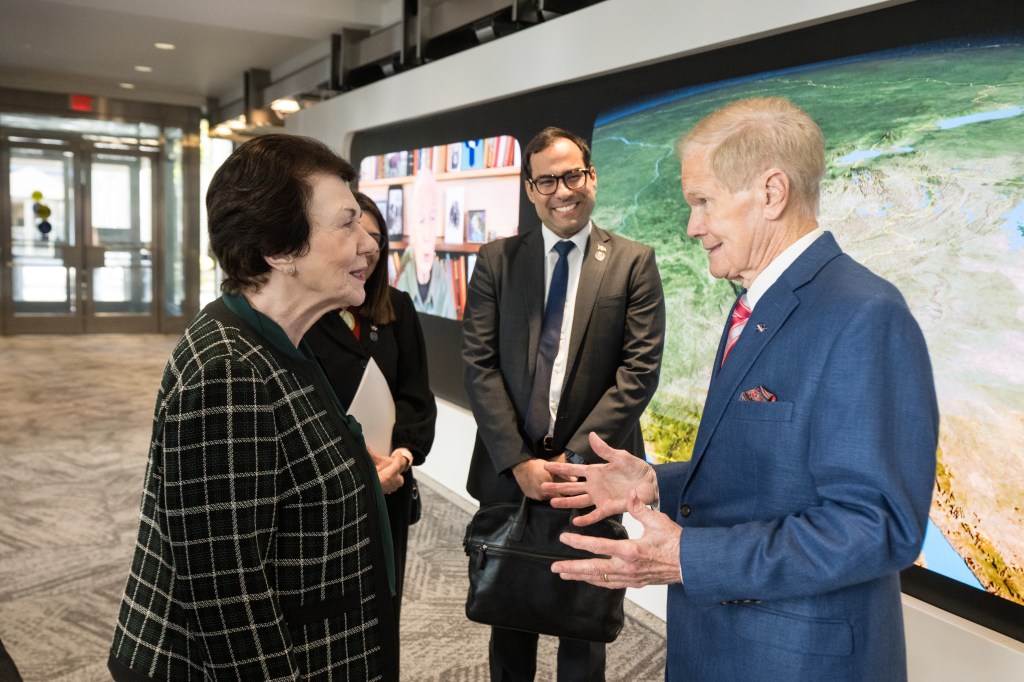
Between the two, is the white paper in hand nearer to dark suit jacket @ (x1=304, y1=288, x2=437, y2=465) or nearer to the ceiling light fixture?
dark suit jacket @ (x1=304, y1=288, x2=437, y2=465)

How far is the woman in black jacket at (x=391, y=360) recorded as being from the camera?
2.48m

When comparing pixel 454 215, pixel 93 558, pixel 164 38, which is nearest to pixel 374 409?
pixel 93 558

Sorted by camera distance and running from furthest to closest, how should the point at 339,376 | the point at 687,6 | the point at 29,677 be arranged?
the point at 687,6, the point at 29,677, the point at 339,376

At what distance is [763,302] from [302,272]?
0.84 meters

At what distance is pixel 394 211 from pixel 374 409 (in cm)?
497

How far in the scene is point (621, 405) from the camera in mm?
2795

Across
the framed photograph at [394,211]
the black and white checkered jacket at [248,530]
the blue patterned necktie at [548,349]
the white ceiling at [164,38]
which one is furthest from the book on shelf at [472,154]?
the black and white checkered jacket at [248,530]

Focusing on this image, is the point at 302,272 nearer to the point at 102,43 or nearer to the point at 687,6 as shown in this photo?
the point at 687,6

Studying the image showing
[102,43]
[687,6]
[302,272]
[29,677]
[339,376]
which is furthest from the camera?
[102,43]

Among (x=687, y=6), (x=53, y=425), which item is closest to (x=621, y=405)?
(x=687, y=6)

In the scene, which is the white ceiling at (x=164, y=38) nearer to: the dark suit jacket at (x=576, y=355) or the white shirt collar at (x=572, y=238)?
the white shirt collar at (x=572, y=238)

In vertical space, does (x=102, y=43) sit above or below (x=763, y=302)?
above

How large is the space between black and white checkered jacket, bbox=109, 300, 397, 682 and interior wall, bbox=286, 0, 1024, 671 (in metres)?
2.06

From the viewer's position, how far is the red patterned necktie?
1.59 metres
